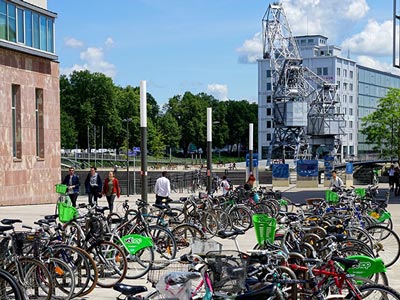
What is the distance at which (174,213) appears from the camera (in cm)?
1203

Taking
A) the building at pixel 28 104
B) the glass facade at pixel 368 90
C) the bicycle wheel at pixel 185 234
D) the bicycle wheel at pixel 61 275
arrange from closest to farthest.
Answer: the bicycle wheel at pixel 61 275 → the bicycle wheel at pixel 185 234 → the building at pixel 28 104 → the glass facade at pixel 368 90

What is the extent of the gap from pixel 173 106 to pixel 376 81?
3325cm

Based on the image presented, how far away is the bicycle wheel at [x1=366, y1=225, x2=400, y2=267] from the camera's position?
10406 millimetres

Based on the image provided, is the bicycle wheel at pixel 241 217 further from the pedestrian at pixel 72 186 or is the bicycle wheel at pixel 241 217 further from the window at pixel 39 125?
the window at pixel 39 125

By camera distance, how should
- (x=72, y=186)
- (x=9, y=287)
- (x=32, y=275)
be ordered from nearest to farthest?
(x=9, y=287) < (x=32, y=275) < (x=72, y=186)

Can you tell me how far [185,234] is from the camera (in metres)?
11.2

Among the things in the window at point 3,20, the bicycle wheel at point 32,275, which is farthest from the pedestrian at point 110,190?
the bicycle wheel at point 32,275

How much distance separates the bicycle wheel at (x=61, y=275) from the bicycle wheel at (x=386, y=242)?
4866 millimetres

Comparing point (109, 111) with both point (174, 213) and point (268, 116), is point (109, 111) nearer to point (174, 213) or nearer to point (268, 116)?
point (268, 116)

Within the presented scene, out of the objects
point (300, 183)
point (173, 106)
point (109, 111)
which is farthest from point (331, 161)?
point (173, 106)

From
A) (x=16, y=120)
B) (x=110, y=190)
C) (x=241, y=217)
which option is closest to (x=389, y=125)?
(x=16, y=120)

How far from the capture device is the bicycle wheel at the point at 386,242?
1041cm

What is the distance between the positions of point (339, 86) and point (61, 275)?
88.4m

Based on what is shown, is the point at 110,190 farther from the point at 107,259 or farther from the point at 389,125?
the point at 389,125
